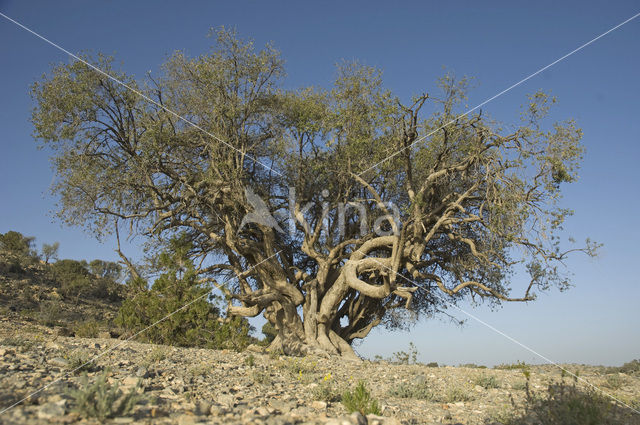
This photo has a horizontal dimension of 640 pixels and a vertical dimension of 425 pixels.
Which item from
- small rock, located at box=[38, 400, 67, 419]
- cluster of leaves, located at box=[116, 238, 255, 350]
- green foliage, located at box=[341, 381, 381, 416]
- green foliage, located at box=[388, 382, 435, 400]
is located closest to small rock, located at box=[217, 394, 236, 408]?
green foliage, located at box=[341, 381, 381, 416]

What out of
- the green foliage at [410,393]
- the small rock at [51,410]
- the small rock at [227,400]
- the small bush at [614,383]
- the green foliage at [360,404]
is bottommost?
the small rock at [51,410]

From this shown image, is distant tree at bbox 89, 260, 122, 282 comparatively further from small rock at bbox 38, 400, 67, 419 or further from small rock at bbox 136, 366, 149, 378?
small rock at bbox 38, 400, 67, 419

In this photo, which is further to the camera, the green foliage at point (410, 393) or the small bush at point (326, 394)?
the green foliage at point (410, 393)

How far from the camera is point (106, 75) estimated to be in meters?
14.1

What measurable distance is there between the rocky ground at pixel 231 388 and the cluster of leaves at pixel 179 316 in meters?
2.29

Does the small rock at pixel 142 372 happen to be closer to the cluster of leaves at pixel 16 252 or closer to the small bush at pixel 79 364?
the small bush at pixel 79 364

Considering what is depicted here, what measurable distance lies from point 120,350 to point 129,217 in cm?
610

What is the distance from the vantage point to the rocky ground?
4.68 metres

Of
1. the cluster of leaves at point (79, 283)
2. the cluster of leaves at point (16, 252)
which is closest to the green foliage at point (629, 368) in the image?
the cluster of leaves at point (79, 283)

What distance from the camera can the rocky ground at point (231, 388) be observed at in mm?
4678

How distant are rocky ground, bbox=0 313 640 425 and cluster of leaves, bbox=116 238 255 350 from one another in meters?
2.29

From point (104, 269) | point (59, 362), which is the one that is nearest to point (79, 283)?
point (104, 269)

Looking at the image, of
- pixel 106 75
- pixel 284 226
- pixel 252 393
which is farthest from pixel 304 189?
pixel 252 393

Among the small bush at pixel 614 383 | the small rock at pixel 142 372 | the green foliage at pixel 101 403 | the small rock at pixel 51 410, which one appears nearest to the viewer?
the small rock at pixel 51 410
